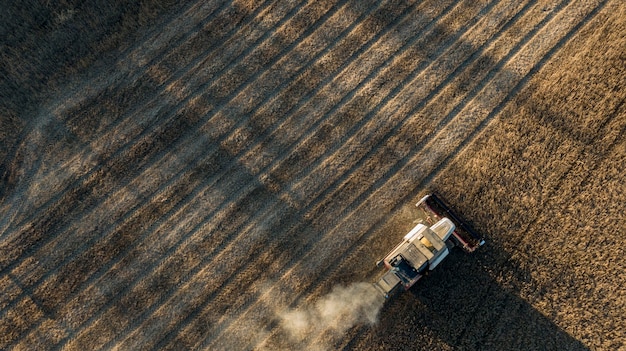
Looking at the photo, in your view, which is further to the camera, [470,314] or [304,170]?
[304,170]

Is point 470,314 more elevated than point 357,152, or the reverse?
point 357,152

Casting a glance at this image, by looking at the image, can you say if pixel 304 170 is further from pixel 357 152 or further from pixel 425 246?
pixel 425 246

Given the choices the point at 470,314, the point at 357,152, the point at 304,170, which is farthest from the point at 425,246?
the point at 304,170

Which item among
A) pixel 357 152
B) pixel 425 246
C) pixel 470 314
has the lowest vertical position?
pixel 470 314

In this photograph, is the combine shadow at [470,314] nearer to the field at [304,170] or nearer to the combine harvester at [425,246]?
the field at [304,170]

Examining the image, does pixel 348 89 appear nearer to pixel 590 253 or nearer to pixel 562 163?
pixel 562 163

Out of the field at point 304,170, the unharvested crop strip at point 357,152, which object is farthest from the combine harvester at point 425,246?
the unharvested crop strip at point 357,152
